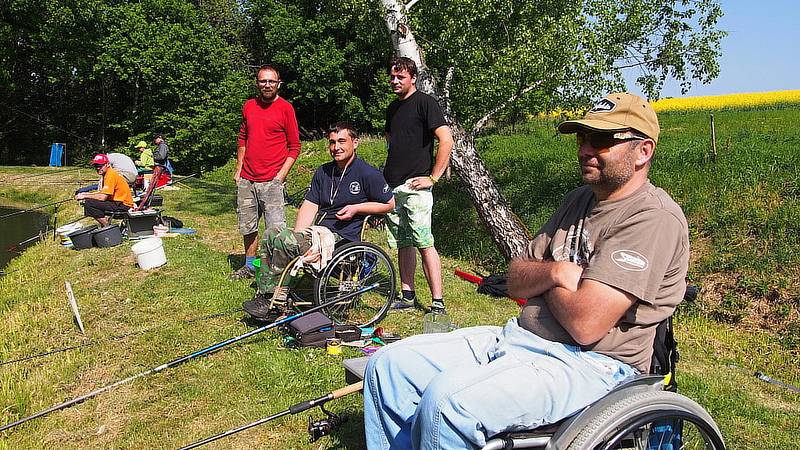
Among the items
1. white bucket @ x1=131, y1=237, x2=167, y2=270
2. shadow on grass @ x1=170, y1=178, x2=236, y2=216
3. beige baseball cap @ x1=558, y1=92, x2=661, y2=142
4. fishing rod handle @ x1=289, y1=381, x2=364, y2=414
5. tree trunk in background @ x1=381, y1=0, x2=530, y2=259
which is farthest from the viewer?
shadow on grass @ x1=170, y1=178, x2=236, y2=216

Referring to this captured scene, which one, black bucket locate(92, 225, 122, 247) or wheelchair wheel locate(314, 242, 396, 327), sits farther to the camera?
black bucket locate(92, 225, 122, 247)

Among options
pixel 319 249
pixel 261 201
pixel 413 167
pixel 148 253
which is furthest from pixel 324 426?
pixel 148 253

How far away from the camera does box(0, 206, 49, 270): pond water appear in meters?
9.35

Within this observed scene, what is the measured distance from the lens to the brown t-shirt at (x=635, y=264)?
209cm

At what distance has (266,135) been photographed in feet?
18.5

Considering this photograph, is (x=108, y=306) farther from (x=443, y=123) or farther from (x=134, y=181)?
(x=134, y=181)

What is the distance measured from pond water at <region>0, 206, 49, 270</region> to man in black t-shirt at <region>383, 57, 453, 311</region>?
6.55 metres

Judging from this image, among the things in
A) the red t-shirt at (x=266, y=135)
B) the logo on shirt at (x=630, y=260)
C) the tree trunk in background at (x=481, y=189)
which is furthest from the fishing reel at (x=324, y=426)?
the tree trunk in background at (x=481, y=189)

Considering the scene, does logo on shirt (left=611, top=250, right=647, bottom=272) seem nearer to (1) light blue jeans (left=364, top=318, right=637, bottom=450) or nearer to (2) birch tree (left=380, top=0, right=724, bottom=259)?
(1) light blue jeans (left=364, top=318, right=637, bottom=450)

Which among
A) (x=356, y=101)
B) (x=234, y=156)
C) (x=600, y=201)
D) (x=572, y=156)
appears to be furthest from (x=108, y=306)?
(x=356, y=101)

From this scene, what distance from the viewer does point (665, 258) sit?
2115 mm

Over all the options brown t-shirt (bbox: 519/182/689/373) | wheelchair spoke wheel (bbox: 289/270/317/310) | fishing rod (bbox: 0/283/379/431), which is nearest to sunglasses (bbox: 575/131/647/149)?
brown t-shirt (bbox: 519/182/689/373)

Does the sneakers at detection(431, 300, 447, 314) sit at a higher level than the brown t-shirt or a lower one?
lower

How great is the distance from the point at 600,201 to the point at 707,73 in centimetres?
709
